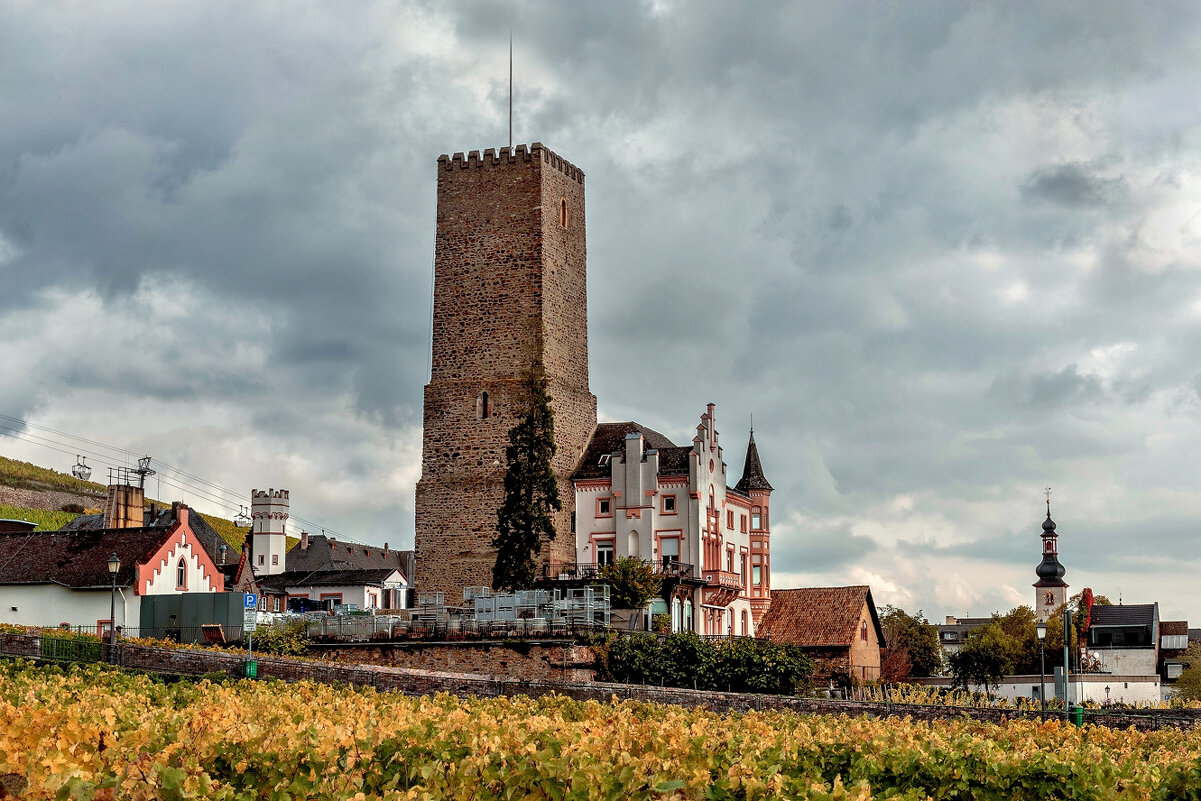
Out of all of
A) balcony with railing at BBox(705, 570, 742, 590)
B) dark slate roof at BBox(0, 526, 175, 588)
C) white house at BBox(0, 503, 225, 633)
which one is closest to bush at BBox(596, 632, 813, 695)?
balcony with railing at BBox(705, 570, 742, 590)

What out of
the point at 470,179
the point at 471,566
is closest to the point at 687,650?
the point at 471,566

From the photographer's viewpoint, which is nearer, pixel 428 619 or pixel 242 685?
pixel 242 685

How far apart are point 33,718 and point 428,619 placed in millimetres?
30165

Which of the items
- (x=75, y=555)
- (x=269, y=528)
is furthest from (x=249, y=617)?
(x=269, y=528)

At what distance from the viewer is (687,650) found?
4019 centimetres

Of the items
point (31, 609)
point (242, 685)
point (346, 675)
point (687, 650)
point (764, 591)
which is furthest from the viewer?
point (764, 591)

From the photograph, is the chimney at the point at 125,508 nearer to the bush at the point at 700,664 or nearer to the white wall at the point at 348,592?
the white wall at the point at 348,592

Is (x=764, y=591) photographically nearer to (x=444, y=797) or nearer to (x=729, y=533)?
(x=729, y=533)

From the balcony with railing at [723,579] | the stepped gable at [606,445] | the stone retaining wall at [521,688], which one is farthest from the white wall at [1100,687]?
the stone retaining wall at [521,688]

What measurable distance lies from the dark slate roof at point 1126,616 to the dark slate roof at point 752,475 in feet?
198

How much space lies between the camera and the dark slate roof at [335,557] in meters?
95.1

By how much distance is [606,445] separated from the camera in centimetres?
5791

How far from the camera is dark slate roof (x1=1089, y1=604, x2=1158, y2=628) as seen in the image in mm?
110463

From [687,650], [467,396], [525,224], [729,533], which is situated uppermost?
[525,224]
